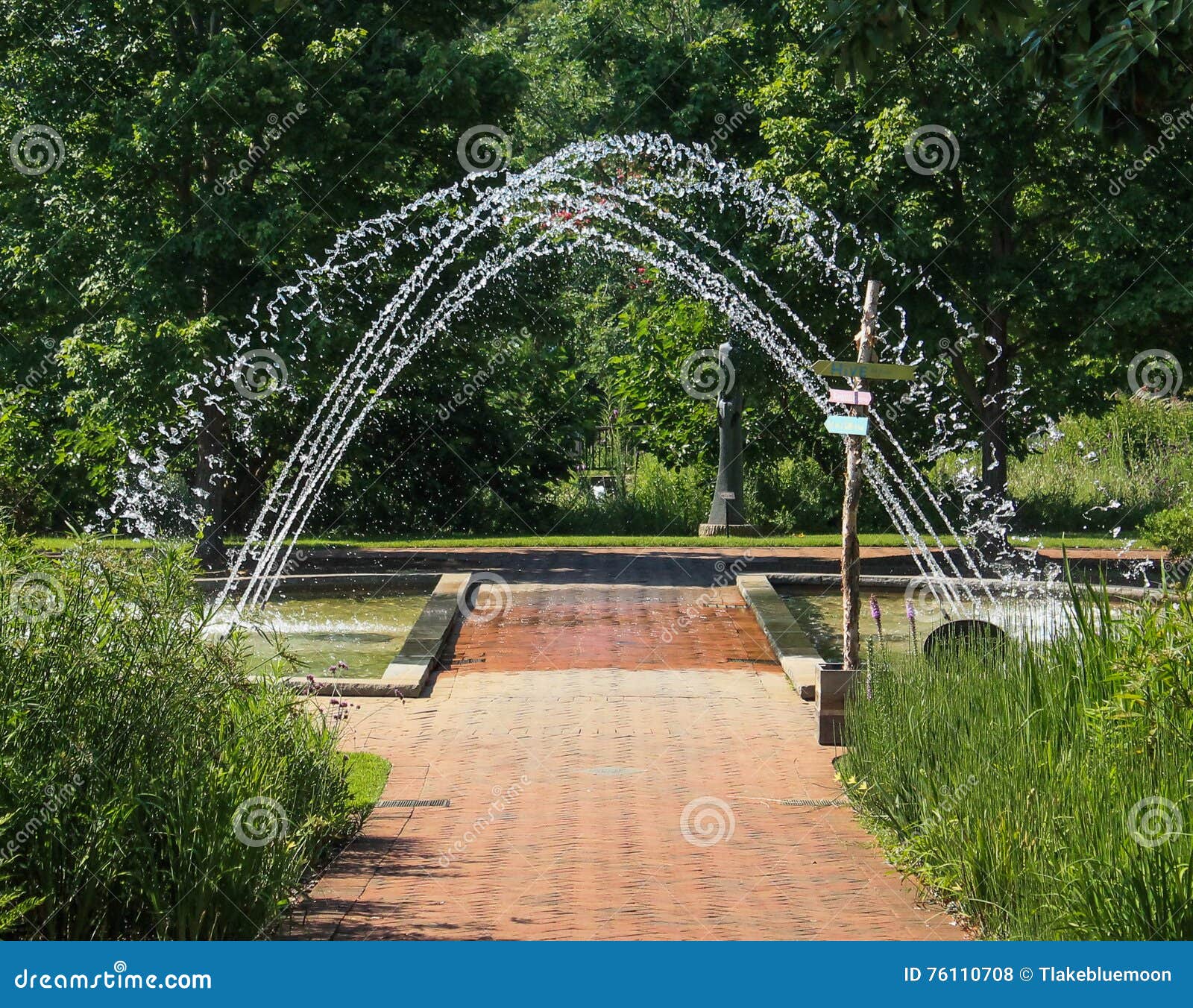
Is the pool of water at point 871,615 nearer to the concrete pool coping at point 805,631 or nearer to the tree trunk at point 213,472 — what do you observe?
the concrete pool coping at point 805,631

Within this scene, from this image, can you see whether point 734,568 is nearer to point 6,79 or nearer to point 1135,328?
point 1135,328

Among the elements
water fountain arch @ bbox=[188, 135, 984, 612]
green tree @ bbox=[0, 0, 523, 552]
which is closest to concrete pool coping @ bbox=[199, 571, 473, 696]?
water fountain arch @ bbox=[188, 135, 984, 612]

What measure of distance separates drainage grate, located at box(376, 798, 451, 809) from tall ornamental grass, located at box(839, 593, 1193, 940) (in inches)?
89.2

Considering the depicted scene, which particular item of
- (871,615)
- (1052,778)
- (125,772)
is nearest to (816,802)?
(1052,778)

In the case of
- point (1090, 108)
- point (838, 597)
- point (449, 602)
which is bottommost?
point (1090, 108)

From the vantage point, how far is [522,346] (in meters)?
27.5

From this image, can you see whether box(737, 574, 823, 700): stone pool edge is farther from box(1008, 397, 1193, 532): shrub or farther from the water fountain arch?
box(1008, 397, 1193, 532): shrub

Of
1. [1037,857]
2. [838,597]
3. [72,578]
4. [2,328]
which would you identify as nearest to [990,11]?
[1037,857]

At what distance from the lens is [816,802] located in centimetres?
845

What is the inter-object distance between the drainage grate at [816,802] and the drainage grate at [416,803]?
1855 millimetres

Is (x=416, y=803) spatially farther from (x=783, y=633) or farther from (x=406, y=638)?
(x=783, y=633)

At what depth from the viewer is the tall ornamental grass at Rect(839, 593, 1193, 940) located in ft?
17.3

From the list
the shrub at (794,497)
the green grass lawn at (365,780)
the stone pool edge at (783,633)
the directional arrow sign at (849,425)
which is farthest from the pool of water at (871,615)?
the shrub at (794,497)

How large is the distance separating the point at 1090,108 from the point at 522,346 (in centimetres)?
2020
